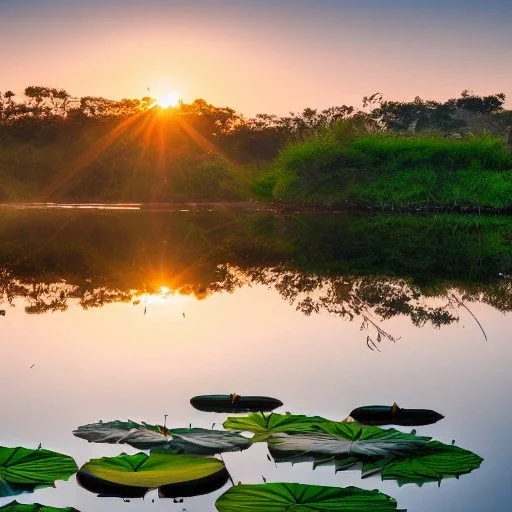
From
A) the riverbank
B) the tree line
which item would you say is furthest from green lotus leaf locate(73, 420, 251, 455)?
the tree line

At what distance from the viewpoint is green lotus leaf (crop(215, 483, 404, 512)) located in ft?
7.36

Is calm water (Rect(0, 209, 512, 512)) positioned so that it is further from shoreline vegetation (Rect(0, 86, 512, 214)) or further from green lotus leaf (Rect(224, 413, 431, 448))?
shoreline vegetation (Rect(0, 86, 512, 214))

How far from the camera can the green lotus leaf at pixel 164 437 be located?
2662 millimetres

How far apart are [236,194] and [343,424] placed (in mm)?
22394

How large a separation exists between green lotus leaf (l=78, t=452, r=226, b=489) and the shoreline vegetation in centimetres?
1695

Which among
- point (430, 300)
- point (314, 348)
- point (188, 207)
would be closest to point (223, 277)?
point (430, 300)

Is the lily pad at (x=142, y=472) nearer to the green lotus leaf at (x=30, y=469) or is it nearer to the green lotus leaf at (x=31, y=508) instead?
the green lotus leaf at (x=30, y=469)

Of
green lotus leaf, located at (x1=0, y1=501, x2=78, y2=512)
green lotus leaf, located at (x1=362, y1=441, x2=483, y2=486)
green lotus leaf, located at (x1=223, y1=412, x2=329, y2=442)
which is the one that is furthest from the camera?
green lotus leaf, located at (x1=223, y1=412, x2=329, y2=442)

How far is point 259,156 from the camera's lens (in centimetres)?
3316

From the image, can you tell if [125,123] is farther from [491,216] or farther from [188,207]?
[491,216]

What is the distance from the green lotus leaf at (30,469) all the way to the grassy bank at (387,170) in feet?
57.3

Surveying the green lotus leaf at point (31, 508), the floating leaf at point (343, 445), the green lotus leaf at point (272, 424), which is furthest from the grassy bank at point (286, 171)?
the green lotus leaf at point (31, 508)

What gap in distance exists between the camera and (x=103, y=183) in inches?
1112

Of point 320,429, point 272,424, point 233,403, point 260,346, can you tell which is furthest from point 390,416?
point 260,346
